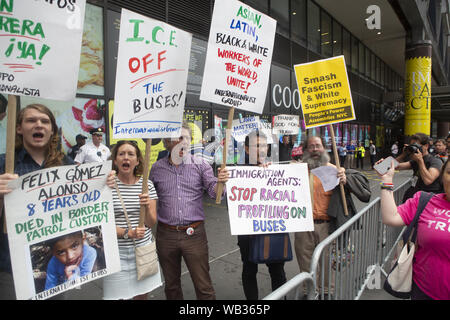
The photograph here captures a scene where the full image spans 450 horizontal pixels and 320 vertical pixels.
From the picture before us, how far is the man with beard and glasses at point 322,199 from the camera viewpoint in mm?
2939

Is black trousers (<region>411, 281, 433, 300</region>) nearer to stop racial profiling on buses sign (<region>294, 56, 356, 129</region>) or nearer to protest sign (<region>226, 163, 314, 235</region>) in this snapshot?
protest sign (<region>226, 163, 314, 235</region>)

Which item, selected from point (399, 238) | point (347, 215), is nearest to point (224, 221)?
point (399, 238)

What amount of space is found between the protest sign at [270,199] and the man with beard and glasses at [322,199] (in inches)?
12.9

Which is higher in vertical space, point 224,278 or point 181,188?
point 181,188

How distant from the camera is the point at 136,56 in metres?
2.13

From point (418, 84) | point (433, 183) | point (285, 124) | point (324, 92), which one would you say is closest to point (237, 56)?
point (324, 92)

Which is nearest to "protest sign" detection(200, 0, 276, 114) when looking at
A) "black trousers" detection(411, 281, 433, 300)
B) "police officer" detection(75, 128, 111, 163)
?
"black trousers" detection(411, 281, 433, 300)

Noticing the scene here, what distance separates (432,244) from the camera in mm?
1892

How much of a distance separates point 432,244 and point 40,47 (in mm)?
2650

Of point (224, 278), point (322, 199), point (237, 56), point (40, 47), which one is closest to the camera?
point (40, 47)

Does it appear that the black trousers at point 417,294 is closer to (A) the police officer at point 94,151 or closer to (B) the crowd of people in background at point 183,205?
(B) the crowd of people in background at point 183,205

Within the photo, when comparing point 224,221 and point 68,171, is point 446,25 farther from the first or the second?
point 68,171

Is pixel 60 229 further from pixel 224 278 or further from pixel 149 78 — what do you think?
pixel 224 278
